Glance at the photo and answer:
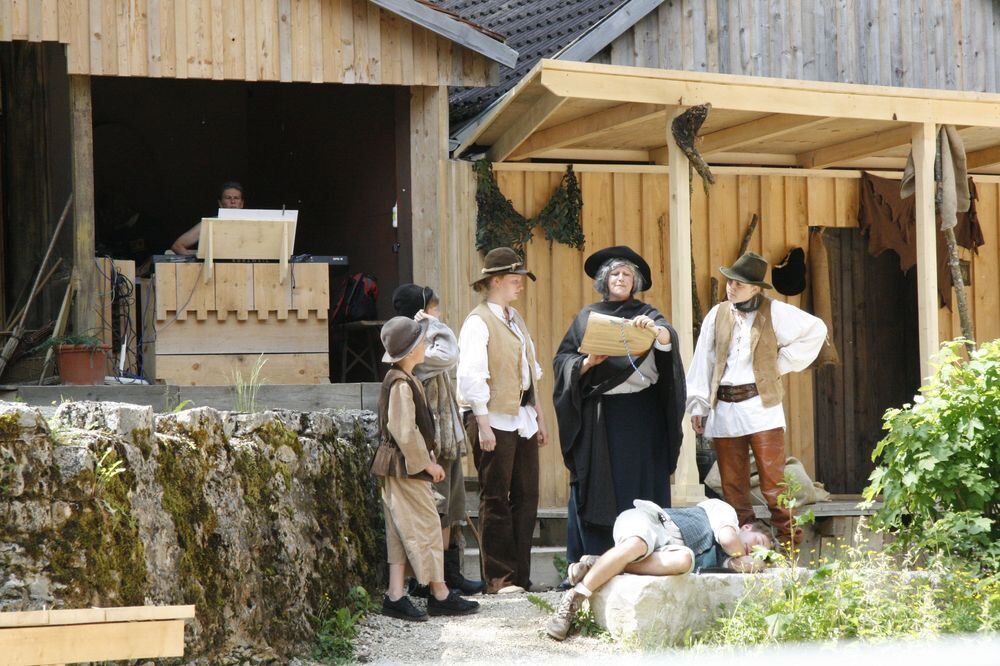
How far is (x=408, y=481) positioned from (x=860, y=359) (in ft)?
18.7

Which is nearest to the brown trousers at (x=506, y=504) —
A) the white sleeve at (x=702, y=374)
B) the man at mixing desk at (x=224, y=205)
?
the white sleeve at (x=702, y=374)

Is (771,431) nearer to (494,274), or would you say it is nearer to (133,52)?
(494,274)

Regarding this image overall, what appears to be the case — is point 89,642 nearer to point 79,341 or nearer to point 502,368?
point 502,368

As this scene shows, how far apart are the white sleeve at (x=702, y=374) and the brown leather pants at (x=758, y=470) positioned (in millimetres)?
220

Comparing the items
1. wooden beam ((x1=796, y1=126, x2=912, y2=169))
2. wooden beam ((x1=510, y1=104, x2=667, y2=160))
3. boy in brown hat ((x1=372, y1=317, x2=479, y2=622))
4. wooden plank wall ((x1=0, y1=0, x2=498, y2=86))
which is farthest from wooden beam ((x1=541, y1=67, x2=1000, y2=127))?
boy in brown hat ((x1=372, y1=317, x2=479, y2=622))

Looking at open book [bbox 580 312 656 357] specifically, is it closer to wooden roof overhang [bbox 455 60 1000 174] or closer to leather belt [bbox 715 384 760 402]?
leather belt [bbox 715 384 760 402]

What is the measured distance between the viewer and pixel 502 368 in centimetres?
745

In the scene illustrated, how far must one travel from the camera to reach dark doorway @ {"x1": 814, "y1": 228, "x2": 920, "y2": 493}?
11.1m

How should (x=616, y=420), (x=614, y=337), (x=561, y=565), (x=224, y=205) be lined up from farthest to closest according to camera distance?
(x=224, y=205), (x=561, y=565), (x=616, y=420), (x=614, y=337)

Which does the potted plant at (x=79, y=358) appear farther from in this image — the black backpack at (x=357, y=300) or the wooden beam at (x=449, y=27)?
the wooden beam at (x=449, y=27)

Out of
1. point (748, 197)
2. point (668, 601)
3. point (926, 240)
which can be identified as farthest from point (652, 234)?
point (668, 601)

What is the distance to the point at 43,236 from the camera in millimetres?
11125

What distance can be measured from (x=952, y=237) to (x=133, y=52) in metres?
5.77

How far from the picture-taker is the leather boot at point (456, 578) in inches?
291
